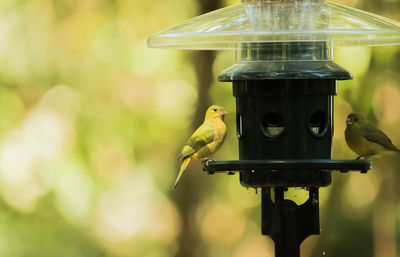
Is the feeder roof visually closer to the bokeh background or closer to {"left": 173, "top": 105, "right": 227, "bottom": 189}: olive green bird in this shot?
{"left": 173, "top": 105, "right": 227, "bottom": 189}: olive green bird

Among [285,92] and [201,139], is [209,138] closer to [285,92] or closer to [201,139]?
[201,139]

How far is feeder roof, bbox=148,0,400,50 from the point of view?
3885mm

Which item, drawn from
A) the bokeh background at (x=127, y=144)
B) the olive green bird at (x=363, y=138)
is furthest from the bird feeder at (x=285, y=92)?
the bokeh background at (x=127, y=144)

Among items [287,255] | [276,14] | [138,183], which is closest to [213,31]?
[276,14]

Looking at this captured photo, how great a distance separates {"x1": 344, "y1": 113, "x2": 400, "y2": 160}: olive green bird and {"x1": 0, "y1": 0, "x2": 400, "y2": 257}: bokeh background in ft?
7.74

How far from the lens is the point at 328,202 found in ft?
26.0

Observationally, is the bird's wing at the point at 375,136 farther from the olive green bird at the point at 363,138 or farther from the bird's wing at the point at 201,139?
the bird's wing at the point at 201,139

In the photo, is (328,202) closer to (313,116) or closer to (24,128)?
(24,128)

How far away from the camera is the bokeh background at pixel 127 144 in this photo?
7793 mm

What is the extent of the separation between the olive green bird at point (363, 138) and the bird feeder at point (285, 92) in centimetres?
97

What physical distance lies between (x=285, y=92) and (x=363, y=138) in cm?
122

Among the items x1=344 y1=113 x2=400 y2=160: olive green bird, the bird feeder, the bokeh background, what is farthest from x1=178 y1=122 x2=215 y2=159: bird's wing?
the bokeh background

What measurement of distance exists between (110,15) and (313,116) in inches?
156

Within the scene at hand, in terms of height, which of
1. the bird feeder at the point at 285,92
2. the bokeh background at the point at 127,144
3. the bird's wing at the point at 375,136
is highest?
the bird feeder at the point at 285,92
